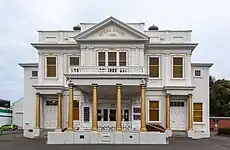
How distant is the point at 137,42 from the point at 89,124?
8398 millimetres

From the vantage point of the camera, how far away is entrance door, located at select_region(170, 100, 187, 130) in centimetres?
3825

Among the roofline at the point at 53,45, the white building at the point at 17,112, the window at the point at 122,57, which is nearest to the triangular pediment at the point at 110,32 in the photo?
the window at the point at 122,57

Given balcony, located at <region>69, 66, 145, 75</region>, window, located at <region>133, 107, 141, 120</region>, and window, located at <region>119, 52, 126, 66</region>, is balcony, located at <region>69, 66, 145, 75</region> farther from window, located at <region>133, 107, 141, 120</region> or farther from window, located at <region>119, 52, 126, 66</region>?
window, located at <region>133, 107, 141, 120</region>

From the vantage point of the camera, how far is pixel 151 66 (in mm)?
38594

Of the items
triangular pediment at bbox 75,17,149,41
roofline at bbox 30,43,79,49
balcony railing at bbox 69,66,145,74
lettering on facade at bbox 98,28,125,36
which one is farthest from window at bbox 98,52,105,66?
balcony railing at bbox 69,66,145,74

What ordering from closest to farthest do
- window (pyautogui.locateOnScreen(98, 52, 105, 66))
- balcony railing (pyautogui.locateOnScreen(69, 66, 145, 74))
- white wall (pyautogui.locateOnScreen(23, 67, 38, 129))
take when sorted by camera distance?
balcony railing (pyautogui.locateOnScreen(69, 66, 145, 74)), window (pyautogui.locateOnScreen(98, 52, 105, 66)), white wall (pyautogui.locateOnScreen(23, 67, 38, 129))

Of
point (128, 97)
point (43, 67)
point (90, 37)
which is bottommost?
point (128, 97)

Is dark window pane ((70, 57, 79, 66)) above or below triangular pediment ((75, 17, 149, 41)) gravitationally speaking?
below

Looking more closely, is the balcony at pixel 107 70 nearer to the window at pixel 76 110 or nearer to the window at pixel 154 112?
the window at pixel 76 110

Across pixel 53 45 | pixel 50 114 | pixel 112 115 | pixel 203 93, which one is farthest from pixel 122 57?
pixel 50 114

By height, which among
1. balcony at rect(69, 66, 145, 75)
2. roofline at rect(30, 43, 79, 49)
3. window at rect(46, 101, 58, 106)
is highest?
roofline at rect(30, 43, 79, 49)

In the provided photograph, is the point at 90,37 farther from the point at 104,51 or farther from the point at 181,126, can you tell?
the point at 181,126

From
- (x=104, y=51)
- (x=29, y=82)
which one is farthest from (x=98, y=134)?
(x=29, y=82)

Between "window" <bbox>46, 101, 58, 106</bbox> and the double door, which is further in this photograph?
"window" <bbox>46, 101, 58, 106</bbox>
